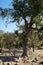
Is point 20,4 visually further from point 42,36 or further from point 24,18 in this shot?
point 42,36

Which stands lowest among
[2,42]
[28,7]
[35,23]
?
[2,42]

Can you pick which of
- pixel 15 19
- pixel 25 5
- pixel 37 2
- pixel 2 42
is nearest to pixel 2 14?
pixel 15 19

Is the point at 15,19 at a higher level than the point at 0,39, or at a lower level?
higher

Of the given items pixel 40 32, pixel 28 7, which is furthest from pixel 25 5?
pixel 40 32

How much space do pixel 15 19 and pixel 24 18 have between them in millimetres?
1498

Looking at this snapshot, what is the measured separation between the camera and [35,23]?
30.6 m

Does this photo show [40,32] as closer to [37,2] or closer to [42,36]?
[42,36]

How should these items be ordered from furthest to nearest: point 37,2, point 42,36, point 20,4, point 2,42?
point 2,42, point 42,36, point 20,4, point 37,2

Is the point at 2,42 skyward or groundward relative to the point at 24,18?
groundward

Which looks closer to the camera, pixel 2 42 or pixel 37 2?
pixel 37 2

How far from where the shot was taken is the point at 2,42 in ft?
145

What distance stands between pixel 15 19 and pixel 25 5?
9.37 feet

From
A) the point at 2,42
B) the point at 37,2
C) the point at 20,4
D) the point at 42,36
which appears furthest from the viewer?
the point at 2,42

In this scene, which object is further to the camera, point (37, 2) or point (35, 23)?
point (35, 23)
